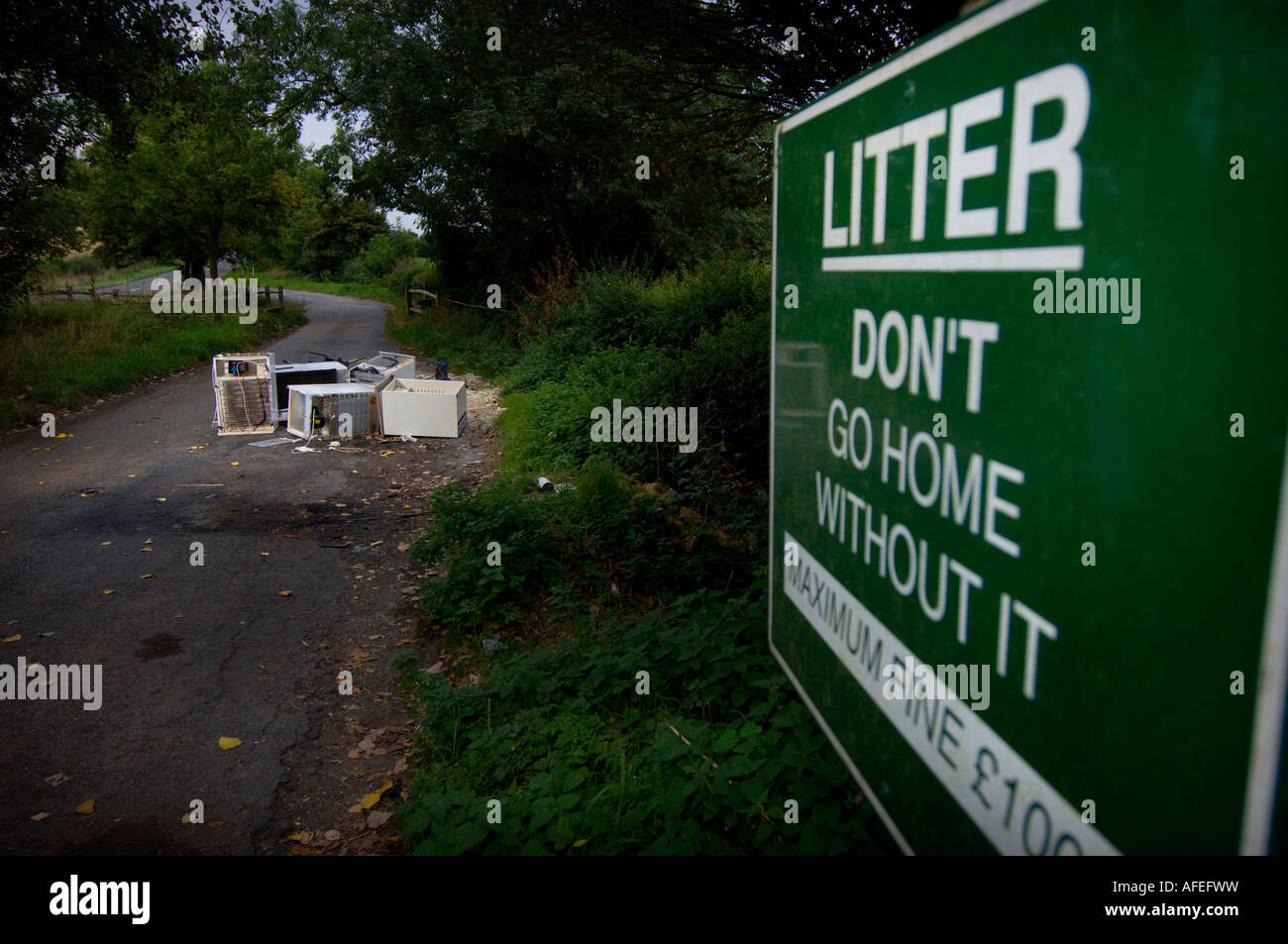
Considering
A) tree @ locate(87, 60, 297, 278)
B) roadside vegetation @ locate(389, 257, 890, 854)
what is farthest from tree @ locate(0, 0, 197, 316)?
tree @ locate(87, 60, 297, 278)

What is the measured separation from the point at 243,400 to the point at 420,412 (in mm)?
2551

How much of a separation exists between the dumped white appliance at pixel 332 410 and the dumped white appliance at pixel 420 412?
214mm

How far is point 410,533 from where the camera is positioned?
7.78m

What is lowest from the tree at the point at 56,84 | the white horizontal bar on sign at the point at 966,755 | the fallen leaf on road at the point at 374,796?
the fallen leaf on road at the point at 374,796

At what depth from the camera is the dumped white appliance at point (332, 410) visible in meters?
11.3

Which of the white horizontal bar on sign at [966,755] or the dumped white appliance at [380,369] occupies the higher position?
the dumped white appliance at [380,369]

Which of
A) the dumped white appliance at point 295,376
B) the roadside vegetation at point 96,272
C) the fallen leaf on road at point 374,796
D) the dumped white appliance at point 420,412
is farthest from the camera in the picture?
the roadside vegetation at point 96,272

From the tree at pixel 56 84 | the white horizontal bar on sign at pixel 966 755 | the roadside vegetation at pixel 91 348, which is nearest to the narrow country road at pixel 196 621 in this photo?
the roadside vegetation at pixel 91 348

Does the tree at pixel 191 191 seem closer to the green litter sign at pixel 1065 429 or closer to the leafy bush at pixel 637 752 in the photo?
the leafy bush at pixel 637 752

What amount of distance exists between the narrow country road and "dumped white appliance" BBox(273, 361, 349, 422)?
0.87 meters

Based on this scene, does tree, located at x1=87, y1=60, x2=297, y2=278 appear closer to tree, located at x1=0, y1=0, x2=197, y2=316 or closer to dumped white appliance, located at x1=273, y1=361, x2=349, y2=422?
tree, located at x1=0, y1=0, x2=197, y2=316
